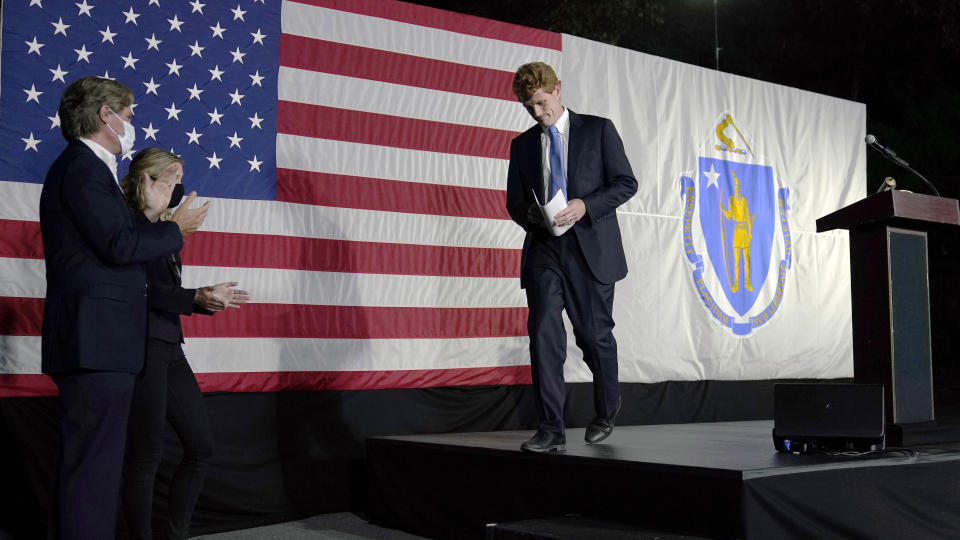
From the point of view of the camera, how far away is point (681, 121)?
6285mm

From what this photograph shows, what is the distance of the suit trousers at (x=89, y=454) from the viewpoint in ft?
8.36

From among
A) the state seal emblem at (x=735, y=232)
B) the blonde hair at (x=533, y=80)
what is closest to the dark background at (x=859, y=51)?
the state seal emblem at (x=735, y=232)

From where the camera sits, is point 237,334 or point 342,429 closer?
point 237,334

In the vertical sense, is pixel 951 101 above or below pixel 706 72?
above

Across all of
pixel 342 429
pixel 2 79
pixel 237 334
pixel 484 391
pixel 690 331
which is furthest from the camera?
pixel 690 331

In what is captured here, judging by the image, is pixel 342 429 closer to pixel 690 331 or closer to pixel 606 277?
pixel 606 277

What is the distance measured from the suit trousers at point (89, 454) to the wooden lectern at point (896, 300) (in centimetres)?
→ 307

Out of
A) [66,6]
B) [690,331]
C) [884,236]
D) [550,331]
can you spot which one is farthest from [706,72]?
[66,6]

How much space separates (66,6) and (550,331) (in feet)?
8.28

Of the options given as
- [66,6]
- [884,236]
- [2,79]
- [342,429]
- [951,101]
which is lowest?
[342,429]

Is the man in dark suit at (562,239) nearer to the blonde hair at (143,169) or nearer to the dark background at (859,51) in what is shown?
the blonde hair at (143,169)

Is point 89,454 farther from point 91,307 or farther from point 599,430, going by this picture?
point 599,430

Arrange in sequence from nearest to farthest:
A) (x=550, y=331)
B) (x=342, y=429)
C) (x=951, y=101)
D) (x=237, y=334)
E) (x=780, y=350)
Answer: (x=550, y=331)
(x=237, y=334)
(x=342, y=429)
(x=780, y=350)
(x=951, y=101)

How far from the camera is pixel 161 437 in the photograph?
10.4 ft
